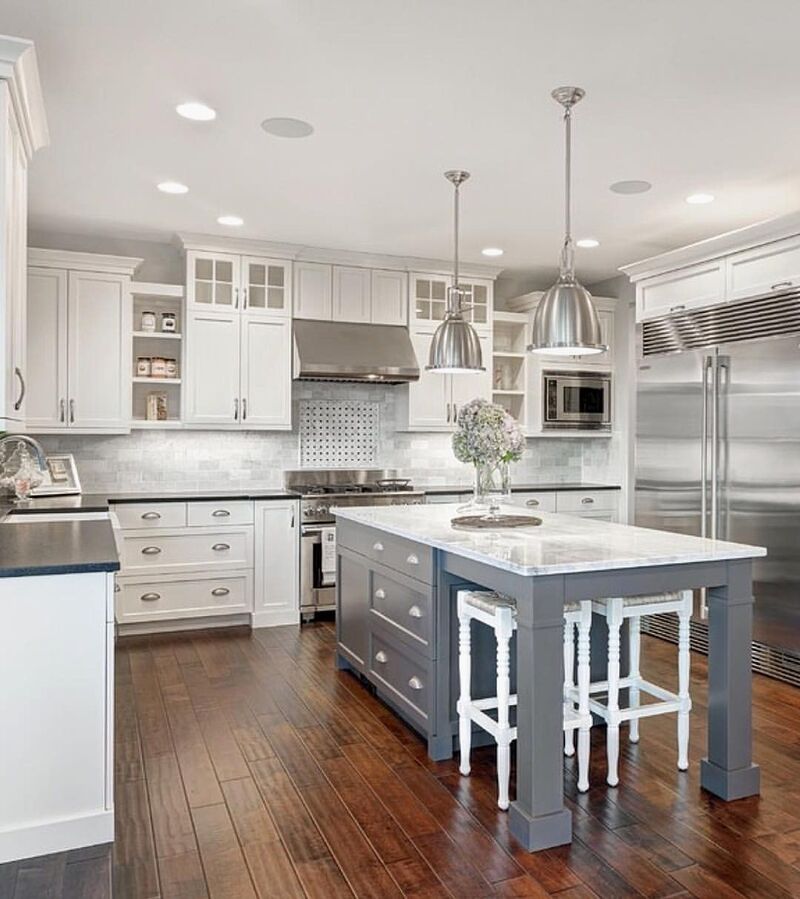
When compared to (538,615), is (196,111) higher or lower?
higher

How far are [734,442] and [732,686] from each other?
1.98 m

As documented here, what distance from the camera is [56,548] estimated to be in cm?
260

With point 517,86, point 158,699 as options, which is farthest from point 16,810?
point 517,86

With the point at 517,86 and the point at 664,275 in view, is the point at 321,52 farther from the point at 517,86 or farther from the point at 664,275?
the point at 664,275

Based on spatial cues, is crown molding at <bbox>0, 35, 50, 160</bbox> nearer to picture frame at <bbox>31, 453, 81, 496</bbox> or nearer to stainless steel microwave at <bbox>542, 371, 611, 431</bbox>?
picture frame at <bbox>31, 453, 81, 496</bbox>

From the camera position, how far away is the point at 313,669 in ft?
13.9

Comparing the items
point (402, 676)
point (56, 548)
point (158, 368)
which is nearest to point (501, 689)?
point (402, 676)

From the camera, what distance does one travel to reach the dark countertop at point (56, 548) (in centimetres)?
225

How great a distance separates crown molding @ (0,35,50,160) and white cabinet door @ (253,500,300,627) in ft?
8.81

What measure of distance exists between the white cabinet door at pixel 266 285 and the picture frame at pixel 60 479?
1579 millimetres

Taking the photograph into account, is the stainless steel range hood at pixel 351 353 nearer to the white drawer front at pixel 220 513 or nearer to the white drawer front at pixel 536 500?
the white drawer front at pixel 220 513

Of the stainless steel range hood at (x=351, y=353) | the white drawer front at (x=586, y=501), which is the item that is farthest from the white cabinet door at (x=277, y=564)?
the white drawer front at (x=586, y=501)

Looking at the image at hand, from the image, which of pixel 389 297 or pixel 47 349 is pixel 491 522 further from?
pixel 47 349

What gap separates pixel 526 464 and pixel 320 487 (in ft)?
6.61
